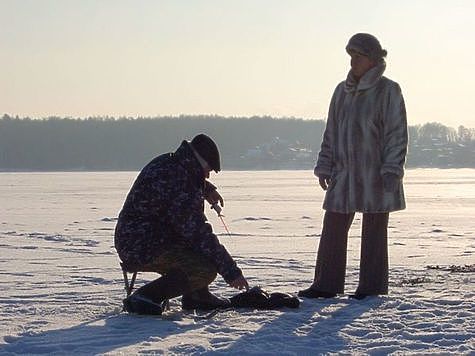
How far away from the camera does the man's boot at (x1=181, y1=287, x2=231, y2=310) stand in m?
5.09

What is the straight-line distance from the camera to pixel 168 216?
478 cm

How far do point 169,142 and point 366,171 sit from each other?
100100mm

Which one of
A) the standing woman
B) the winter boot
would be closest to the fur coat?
the standing woman

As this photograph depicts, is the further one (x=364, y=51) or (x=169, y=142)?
(x=169, y=142)

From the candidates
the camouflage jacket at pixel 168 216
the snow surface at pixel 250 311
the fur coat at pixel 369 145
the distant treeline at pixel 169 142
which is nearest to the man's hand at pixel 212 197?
the camouflage jacket at pixel 168 216

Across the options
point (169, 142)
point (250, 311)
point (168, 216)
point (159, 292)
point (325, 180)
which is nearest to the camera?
point (168, 216)

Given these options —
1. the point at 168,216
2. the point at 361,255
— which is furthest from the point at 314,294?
the point at 168,216

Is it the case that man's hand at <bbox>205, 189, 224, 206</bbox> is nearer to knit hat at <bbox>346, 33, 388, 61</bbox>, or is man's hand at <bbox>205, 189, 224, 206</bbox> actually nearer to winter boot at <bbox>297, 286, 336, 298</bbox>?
winter boot at <bbox>297, 286, 336, 298</bbox>

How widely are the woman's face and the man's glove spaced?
2.28ft

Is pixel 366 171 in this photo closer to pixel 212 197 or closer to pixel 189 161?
pixel 212 197

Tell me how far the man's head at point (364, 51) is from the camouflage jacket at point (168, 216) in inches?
57.4

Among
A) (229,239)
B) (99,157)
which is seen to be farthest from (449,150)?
(229,239)

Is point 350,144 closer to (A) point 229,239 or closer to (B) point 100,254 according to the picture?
(B) point 100,254

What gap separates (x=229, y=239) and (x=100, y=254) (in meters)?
2.60
